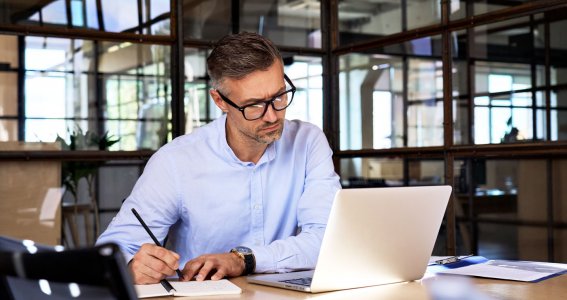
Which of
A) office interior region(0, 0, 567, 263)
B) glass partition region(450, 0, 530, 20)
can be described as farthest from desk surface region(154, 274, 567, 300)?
glass partition region(450, 0, 530, 20)

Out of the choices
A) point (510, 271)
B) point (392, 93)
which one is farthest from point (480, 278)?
point (392, 93)

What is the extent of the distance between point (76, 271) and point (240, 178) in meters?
1.54

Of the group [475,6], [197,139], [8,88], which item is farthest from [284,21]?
[197,139]

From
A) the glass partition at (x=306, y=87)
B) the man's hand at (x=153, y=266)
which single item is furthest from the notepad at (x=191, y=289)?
the glass partition at (x=306, y=87)

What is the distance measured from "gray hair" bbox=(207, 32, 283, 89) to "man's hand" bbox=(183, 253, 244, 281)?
0.62 m

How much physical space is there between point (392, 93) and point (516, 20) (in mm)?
1035

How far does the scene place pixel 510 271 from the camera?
1.97 meters

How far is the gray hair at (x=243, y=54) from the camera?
7.47 feet

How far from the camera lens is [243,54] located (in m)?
2.29

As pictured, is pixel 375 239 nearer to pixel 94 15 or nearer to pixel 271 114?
pixel 271 114

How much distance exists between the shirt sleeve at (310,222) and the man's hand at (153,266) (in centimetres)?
30

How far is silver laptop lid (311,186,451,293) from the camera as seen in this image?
1.61 m

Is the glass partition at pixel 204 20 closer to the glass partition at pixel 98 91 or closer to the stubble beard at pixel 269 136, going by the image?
the glass partition at pixel 98 91

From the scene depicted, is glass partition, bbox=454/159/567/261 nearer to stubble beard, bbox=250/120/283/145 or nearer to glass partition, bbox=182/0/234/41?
glass partition, bbox=182/0/234/41
